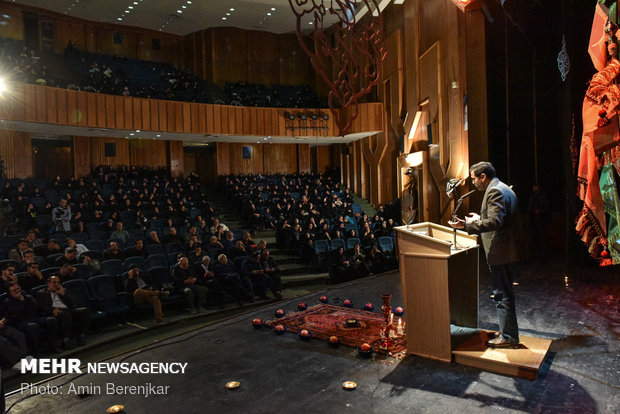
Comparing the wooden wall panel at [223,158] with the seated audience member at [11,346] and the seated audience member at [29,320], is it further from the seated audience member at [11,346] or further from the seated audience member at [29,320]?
the seated audience member at [11,346]

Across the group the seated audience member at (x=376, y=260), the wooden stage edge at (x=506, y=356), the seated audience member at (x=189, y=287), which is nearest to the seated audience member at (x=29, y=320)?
the seated audience member at (x=189, y=287)

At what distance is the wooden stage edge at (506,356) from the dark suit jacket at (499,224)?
0.62 metres

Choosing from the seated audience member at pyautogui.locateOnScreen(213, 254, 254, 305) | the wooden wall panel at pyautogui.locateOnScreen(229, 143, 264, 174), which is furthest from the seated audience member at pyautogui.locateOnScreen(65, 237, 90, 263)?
the wooden wall panel at pyautogui.locateOnScreen(229, 143, 264, 174)

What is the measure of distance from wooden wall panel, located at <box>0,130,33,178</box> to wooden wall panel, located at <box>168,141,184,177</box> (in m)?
4.46

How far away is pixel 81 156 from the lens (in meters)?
14.3

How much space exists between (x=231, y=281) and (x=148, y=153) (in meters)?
11.3

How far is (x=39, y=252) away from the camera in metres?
6.56

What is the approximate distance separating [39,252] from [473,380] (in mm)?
6374

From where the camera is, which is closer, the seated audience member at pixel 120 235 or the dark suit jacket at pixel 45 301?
the dark suit jacket at pixel 45 301

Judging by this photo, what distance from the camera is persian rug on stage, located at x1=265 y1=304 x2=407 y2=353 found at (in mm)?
3654

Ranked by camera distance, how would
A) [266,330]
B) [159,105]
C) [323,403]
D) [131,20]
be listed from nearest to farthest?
[323,403] < [266,330] < [159,105] < [131,20]

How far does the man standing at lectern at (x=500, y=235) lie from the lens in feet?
9.52

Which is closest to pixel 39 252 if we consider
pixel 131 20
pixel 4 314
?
pixel 4 314

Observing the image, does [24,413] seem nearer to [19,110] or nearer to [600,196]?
[600,196]
